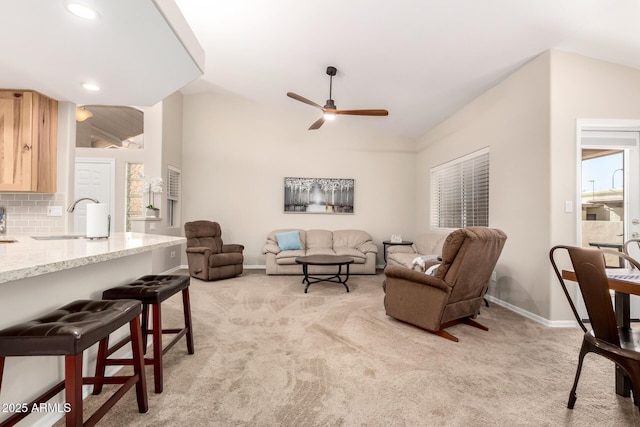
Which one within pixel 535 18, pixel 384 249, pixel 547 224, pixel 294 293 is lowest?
pixel 294 293

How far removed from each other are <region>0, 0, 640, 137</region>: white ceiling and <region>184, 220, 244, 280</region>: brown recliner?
8.78ft

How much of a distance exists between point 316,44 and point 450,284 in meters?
3.08

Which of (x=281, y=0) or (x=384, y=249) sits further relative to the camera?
(x=384, y=249)

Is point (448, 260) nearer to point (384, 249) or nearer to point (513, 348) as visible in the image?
point (513, 348)

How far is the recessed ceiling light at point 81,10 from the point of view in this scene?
1.46 metres

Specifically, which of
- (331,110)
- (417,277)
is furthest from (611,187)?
(331,110)

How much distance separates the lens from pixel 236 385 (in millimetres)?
1873

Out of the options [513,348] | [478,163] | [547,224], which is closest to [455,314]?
[513,348]

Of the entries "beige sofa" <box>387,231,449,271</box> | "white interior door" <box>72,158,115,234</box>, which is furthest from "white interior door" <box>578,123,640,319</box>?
"white interior door" <box>72,158,115,234</box>

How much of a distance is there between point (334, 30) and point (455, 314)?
10.4 feet

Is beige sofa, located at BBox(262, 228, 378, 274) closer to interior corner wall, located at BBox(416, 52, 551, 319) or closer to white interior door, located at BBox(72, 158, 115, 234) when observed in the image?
interior corner wall, located at BBox(416, 52, 551, 319)

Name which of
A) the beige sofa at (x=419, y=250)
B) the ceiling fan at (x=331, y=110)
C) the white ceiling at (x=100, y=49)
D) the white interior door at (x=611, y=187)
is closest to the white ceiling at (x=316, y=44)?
the white ceiling at (x=100, y=49)

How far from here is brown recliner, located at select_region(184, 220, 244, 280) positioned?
4816 millimetres

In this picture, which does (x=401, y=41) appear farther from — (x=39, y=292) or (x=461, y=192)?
(x=39, y=292)
